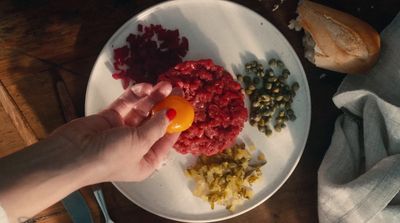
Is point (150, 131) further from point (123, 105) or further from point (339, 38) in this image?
point (339, 38)

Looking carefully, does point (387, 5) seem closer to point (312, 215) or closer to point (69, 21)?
point (312, 215)

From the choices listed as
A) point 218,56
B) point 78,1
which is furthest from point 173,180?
point 78,1

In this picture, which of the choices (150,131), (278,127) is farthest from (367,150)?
(150,131)

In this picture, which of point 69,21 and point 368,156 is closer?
point 368,156

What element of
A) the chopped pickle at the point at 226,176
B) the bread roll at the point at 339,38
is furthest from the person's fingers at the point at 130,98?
the bread roll at the point at 339,38

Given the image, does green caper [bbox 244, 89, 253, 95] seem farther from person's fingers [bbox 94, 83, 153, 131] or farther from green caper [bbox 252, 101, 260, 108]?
person's fingers [bbox 94, 83, 153, 131]

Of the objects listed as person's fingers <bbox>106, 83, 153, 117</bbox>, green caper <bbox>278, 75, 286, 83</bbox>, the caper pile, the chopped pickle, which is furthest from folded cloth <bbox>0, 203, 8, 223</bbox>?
green caper <bbox>278, 75, 286, 83</bbox>
